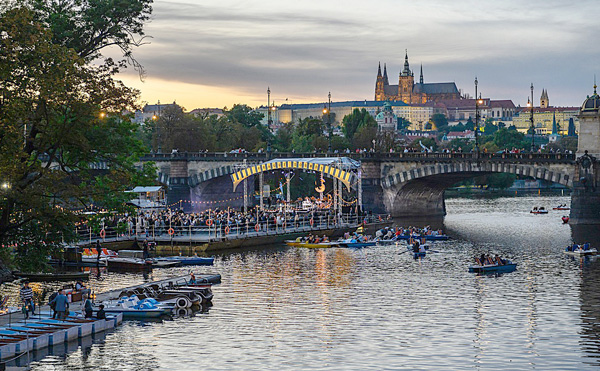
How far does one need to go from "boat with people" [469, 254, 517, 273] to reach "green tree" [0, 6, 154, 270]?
99.9ft

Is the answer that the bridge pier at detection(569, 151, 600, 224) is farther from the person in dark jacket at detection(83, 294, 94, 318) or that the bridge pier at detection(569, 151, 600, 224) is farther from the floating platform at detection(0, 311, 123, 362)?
the person in dark jacket at detection(83, 294, 94, 318)

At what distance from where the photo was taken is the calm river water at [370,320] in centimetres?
3909

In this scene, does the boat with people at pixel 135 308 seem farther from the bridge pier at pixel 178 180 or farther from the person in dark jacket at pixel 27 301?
the bridge pier at pixel 178 180

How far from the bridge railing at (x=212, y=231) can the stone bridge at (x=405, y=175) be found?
35.8ft

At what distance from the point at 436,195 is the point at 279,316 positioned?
81.6 m

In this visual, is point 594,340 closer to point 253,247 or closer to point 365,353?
point 365,353

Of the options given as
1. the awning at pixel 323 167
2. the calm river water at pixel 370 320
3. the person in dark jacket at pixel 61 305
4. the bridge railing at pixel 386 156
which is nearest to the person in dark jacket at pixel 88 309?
the person in dark jacket at pixel 61 305

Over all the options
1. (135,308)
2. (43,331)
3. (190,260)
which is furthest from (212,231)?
(43,331)

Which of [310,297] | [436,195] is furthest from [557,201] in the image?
[310,297]

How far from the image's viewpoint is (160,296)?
50.9 m

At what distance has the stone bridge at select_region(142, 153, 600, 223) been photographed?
102 meters

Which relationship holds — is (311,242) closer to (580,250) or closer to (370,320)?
(580,250)

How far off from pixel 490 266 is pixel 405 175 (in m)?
51.3

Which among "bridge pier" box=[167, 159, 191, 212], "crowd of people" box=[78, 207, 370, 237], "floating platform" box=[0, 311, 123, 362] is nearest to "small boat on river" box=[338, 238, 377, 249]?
"crowd of people" box=[78, 207, 370, 237]
